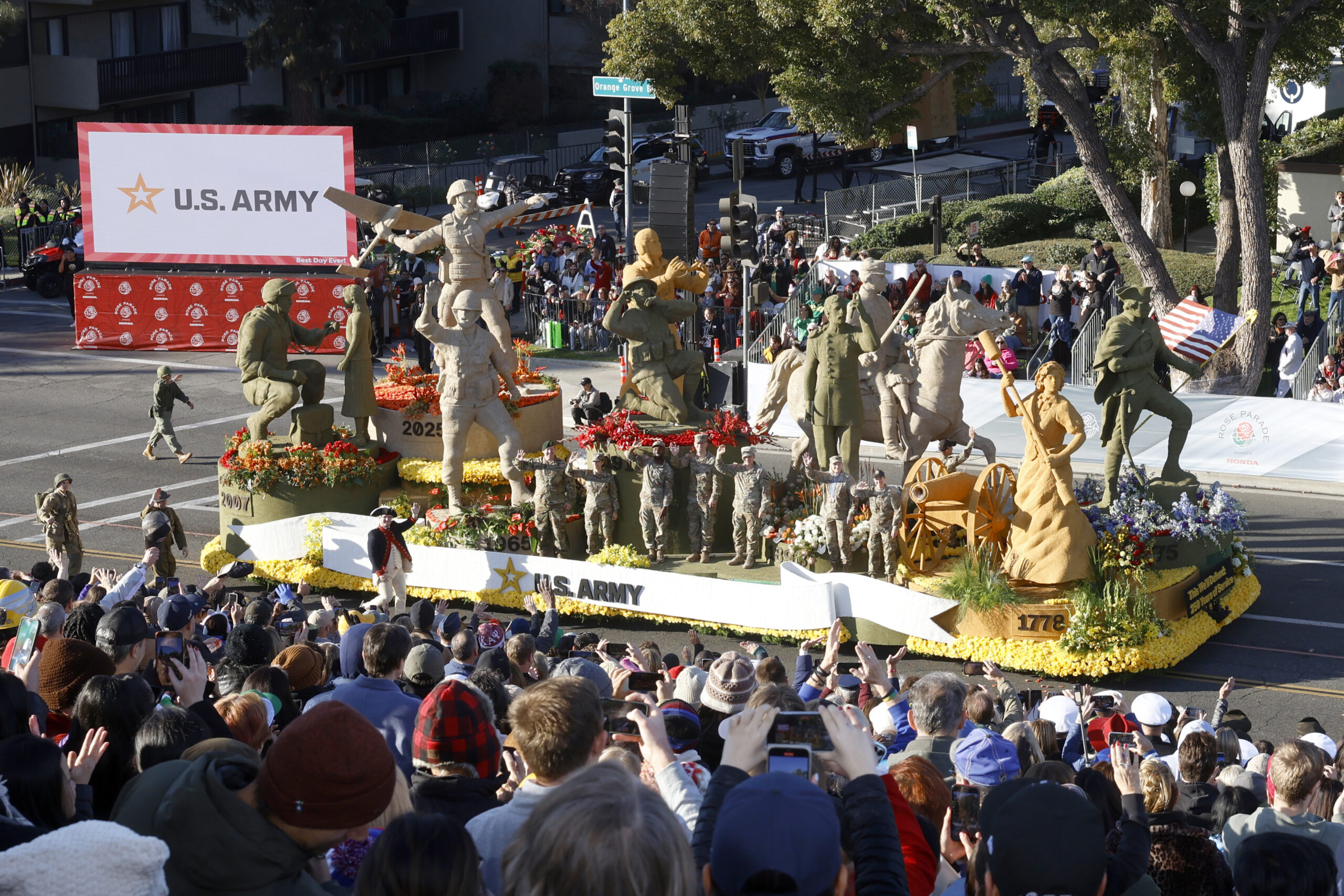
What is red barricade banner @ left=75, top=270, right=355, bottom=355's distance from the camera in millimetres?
30500

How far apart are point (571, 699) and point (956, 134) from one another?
45.5 metres

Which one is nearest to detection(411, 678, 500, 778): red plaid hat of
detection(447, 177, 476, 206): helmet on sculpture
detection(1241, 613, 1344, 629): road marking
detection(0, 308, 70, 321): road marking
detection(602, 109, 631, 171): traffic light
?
detection(1241, 613, 1344, 629): road marking

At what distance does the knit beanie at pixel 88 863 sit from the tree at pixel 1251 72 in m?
22.2

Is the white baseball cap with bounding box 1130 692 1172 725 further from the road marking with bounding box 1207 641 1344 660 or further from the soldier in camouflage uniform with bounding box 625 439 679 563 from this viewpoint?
the soldier in camouflage uniform with bounding box 625 439 679 563

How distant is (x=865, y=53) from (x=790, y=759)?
2131 centimetres

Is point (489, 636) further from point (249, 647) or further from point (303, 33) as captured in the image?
point (303, 33)

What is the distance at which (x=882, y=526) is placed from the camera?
14.9 metres

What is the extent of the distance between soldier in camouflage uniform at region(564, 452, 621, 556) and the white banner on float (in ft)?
28.5

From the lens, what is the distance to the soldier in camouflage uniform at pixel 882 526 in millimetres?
14914

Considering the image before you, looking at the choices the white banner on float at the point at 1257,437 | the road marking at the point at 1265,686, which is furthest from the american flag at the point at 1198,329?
the road marking at the point at 1265,686

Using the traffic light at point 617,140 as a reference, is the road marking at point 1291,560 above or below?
below

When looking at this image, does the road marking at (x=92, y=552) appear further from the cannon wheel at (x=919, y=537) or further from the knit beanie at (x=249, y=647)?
the knit beanie at (x=249, y=647)

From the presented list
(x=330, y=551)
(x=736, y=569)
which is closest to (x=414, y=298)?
(x=330, y=551)

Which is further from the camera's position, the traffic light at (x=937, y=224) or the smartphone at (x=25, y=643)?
the traffic light at (x=937, y=224)
